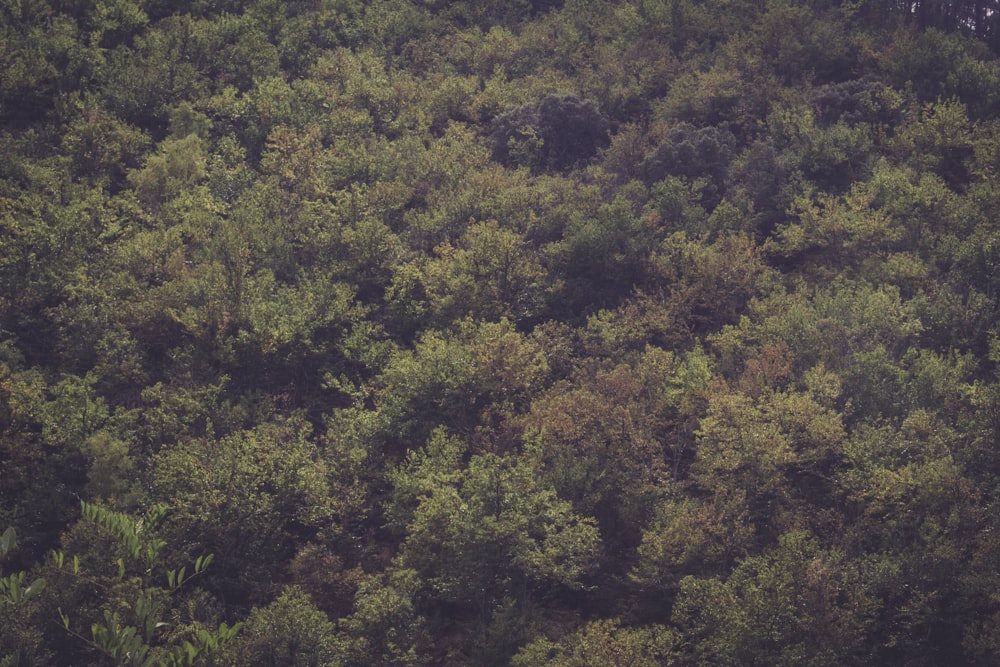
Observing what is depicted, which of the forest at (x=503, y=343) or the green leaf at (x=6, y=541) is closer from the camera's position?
the green leaf at (x=6, y=541)

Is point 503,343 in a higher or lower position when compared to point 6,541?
lower

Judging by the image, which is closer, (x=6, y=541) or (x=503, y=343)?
(x=6, y=541)

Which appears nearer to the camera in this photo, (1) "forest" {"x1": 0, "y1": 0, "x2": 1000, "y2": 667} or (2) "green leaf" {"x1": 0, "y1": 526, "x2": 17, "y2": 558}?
(2) "green leaf" {"x1": 0, "y1": 526, "x2": 17, "y2": 558}

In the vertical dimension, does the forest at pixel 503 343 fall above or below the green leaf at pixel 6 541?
below

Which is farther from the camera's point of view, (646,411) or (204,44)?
(204,44)

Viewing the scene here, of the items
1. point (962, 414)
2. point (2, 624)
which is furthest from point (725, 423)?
point (2, 624)

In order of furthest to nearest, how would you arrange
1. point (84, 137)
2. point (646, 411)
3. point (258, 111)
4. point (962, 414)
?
point (258, 111), point (84, 137), point (646, 411), point (962, 414)

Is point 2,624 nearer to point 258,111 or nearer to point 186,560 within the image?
point 186,560

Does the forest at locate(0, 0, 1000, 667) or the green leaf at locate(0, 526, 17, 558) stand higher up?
the green leaf at locate(0, 526, 17, 558)
